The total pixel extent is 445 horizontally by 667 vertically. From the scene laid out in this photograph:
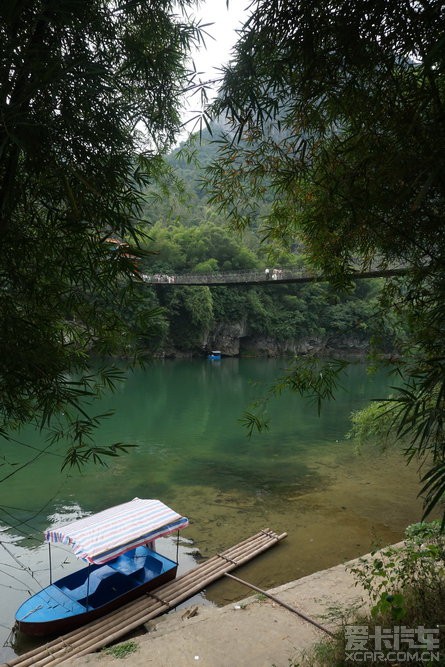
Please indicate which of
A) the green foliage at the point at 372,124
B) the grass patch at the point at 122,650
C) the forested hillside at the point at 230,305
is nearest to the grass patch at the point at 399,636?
the green foliage at the point at 372,124

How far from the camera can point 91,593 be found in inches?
132

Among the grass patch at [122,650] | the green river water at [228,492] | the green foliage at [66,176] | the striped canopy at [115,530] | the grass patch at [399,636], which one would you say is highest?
the green foliage at [66,176]

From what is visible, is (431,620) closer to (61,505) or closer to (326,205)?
(326,205)

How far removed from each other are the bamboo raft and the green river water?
0.12 meters

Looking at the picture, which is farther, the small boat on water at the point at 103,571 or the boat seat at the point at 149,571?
the boat seat at the point at 149,571

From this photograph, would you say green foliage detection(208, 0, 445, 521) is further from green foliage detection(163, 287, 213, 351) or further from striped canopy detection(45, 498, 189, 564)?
green foliage detection(163, 287, 213, 351)

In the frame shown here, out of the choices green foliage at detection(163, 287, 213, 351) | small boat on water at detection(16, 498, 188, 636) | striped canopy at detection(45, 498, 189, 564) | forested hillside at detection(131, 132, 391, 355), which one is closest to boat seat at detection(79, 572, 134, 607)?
small boat on water at detection(16, 498, 188, 636)

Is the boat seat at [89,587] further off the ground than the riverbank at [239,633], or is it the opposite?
the riverbank at [239,633]

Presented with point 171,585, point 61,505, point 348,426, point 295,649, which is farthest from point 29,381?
point 348,426

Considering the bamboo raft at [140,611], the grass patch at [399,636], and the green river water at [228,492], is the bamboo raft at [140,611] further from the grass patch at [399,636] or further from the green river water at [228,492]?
the grass patch at [399,636]

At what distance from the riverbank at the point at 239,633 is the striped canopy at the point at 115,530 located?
1.92 feet

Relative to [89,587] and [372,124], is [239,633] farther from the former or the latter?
[372,124]

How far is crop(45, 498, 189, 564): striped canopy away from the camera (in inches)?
130

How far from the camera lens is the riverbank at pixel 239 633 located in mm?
2596
